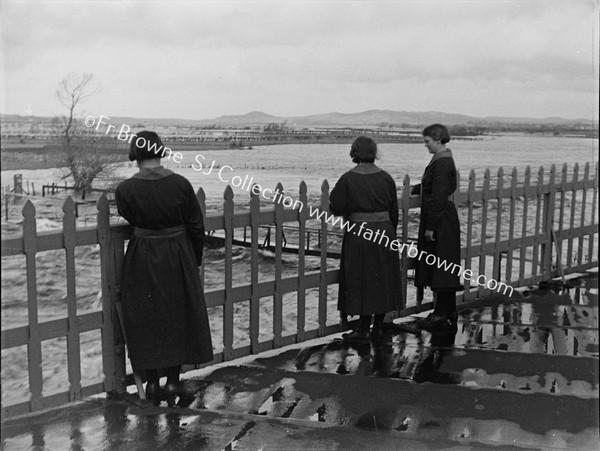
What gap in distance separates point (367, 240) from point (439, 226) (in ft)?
2.69

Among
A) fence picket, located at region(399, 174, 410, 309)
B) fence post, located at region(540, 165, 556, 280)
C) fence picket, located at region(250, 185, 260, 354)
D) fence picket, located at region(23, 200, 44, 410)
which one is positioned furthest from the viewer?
fence post, located at region(540, 165, 556, 280)

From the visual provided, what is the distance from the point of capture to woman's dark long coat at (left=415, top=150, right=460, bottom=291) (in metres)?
5.78

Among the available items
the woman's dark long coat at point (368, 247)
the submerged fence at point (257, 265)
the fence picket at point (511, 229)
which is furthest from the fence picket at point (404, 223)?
the fence picket at point (511, 229)

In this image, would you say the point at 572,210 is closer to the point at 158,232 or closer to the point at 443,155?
the point at 443,155

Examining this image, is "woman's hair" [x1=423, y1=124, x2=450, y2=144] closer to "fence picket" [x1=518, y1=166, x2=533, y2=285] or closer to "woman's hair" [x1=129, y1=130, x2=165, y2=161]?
"fence picket" [x1=518, y1=166, x2=533, y2=285]

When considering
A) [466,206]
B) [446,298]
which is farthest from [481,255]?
[446,298]

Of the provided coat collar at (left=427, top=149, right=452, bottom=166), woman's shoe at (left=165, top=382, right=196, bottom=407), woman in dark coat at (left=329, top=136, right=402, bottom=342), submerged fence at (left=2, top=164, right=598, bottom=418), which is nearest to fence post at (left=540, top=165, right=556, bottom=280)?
submerged fence at (left=2, top=164, right=598, bottom=418)

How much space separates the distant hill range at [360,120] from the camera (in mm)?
4539

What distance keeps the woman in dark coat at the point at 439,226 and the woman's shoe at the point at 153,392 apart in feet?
8.91

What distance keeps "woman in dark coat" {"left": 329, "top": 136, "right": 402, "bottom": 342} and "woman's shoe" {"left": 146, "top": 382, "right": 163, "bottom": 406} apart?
71.8 inches

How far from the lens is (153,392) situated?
4340mm

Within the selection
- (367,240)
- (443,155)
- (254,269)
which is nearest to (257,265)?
(254,269)

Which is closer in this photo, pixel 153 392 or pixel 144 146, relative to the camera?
pixel 144 146

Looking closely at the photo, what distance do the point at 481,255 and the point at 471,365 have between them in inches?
103
